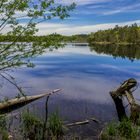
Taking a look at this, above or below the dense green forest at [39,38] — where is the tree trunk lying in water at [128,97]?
below

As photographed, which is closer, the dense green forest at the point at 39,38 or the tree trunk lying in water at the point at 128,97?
the dense green forest at the point at 39,38

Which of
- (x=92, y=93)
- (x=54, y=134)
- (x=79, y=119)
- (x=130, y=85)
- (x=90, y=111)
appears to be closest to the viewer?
(x=54, y=134)

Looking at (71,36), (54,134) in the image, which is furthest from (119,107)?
(71,36)

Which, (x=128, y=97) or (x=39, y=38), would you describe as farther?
(x=128, y=97)

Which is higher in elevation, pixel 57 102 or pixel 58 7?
pixel 58 7

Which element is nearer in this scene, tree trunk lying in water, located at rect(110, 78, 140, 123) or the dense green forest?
the dense green forest

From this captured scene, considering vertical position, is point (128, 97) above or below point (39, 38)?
below

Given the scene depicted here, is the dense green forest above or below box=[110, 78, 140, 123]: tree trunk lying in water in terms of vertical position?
above

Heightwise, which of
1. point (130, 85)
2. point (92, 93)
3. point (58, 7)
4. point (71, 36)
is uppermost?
point (58, 7)

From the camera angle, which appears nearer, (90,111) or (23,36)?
(23,36)

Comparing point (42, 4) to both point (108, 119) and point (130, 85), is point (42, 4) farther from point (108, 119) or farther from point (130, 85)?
point (108, 119)

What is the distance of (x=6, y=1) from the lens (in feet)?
43.4

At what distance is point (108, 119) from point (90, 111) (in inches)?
105

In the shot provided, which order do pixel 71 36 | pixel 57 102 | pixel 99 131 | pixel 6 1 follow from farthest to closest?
pixel 57 102 < pixel 99 131 < pixel 71 36 < pixel 6 1
